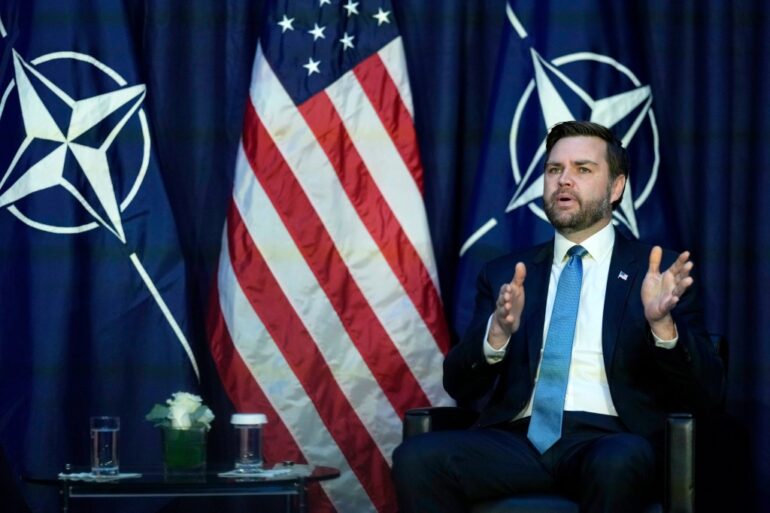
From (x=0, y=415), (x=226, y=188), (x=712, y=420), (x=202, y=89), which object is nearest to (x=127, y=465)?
(x=0, y=415)

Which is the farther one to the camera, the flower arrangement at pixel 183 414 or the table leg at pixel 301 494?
the flower arrangement at pixel 183 414

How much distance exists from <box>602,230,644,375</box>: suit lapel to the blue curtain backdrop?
30.1 inches

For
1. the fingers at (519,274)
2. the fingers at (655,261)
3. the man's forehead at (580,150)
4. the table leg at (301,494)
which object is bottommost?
the table leg at (301,494)

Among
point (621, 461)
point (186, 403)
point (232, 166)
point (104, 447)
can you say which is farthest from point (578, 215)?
point (232, 166)

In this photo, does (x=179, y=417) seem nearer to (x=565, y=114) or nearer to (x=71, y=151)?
(x=71, y=151)

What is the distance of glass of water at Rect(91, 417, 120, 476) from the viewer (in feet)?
12.3

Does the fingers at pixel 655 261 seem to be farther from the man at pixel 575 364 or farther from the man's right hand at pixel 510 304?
the man's right hand at pixel 510 304

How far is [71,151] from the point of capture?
15.1 feet

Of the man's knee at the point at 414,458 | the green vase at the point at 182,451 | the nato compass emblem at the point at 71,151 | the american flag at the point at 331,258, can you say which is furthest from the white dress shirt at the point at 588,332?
the nato compass emblem at the point at 71,151

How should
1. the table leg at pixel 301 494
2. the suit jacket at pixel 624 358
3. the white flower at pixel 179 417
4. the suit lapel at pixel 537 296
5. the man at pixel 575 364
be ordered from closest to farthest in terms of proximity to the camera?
the man at pixel 575 364, the suit jacket at pixel 624 358, the table leg at pixel 301 494, the suit lapel at pixel 537 296, the white flower at pixel 179 417

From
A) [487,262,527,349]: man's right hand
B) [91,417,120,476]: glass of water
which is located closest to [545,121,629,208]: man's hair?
[487,262,527,349]: man's right hand

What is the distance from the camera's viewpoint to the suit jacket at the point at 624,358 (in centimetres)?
350

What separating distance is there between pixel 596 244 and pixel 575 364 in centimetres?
38

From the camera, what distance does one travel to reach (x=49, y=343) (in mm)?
4645
